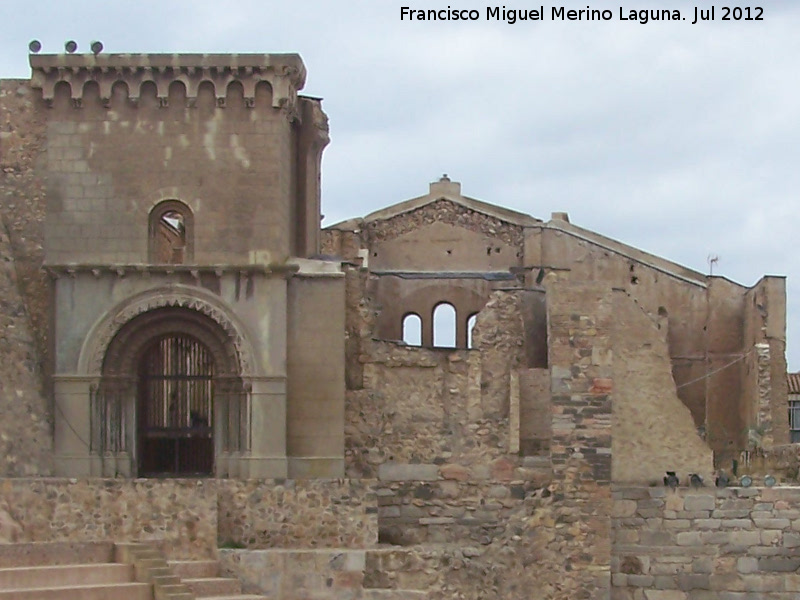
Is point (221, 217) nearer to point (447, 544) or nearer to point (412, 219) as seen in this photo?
point (447, 544)

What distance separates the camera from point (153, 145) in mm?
28703

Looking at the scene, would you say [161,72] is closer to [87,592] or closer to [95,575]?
[95,575]

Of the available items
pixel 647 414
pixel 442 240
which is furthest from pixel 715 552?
pixel 442 240

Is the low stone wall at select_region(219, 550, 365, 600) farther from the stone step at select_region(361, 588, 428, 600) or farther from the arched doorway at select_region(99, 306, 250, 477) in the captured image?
the arched doorway at select_region(99, 306, 250, 477)

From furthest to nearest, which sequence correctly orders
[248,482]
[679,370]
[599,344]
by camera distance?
[679,370] < [599,344] < [248,482]

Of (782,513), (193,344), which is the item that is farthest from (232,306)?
(782,513)

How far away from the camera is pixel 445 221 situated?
37.2m

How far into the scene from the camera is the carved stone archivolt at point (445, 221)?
37.2 meters

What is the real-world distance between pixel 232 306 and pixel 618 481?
6.83 metres

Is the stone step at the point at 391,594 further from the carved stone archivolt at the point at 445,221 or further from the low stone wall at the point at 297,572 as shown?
the carved stone archivolt at the point at 445,221

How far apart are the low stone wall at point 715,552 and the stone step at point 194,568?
21.9ft

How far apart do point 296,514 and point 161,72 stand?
304 inches

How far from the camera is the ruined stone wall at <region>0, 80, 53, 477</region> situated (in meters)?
27.4

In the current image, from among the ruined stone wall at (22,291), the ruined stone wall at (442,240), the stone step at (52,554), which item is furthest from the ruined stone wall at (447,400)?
the ruined stone wall at (442,240)
